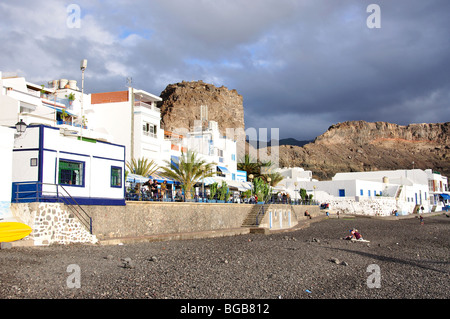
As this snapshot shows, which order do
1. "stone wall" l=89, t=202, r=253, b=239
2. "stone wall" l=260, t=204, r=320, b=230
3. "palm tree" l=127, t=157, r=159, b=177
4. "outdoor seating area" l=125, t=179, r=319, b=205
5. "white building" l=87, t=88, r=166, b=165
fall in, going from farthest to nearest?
"white building" l=87, t=88, r=166, b=165 → "stone wall" l=260, t=204, r=320, b=230 → "palm tree" l=127, t=157, r=159, b=177 → "outdoor seating area" l=125, t=179, r=319, b=205 → "stone wall" l=89, t=202, r=253, b=239

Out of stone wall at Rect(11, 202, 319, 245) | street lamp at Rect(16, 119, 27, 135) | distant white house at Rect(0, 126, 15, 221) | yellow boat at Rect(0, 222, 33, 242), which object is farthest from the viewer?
street lamp at Rect(16, 119, 27, 135)

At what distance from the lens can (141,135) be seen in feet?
99.8

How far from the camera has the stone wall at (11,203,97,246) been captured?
13.9 m

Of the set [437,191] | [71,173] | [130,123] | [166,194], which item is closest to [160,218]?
[166,194]

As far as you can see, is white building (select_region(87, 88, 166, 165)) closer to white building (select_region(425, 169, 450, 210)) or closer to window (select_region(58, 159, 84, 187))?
window (select_region(58, 159, 84, 187))

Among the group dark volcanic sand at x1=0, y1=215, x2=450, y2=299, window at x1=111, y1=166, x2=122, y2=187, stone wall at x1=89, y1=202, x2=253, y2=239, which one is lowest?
dark volcanic sand at x1=0, y1=215, x2=450, y2=299

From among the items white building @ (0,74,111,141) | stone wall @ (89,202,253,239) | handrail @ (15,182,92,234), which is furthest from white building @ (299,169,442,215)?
handrail @ (15,182,92,234)

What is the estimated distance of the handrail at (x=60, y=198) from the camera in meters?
14.5

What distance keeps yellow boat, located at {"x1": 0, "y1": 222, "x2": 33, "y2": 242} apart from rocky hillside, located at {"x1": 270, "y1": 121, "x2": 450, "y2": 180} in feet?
352

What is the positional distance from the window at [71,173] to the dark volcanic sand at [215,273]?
2.74 m

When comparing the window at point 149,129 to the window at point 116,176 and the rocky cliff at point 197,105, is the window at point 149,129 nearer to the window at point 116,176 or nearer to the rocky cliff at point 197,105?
the window at point 116,176
